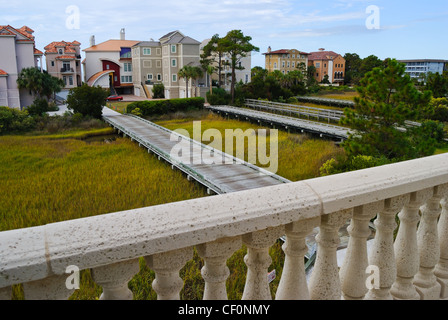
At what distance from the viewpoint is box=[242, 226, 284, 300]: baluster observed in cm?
191

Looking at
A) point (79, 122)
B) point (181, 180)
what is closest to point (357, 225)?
point (181, 180)

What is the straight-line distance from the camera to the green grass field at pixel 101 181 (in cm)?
852

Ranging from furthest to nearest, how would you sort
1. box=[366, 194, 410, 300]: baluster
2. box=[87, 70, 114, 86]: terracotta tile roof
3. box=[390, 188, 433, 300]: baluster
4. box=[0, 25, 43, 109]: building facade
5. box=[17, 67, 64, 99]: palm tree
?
box=[87, 70, 114, 86]: terracotta tile roof, box=[17, 67, 64, 99]: palm tree, box=[0, 25, 43, 109]: building facade, box=[390, 188, 433, 300]: baluster, box=[366, 194, 410, 300]: baluster

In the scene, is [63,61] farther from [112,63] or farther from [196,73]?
[196,73]

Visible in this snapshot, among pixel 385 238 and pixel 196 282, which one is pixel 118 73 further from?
pixel 385 238

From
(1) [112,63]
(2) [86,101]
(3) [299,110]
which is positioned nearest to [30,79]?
(2) [86,101]

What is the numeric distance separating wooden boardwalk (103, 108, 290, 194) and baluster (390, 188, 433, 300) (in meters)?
11.7

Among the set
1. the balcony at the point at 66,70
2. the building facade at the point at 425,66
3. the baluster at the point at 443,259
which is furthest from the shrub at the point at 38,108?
the building facade at the point at 425,66

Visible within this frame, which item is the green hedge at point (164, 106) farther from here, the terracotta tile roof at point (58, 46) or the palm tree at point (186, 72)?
the terracotta tile roof at point (58, 46)

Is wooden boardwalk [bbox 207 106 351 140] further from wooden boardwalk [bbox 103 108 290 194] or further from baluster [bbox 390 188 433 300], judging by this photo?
baluster [bbox 390 188 433 300]

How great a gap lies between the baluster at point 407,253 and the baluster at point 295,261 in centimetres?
86

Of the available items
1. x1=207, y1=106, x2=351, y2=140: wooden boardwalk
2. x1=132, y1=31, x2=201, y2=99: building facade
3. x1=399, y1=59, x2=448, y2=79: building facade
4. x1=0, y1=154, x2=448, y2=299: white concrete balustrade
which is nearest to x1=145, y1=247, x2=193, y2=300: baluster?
x1=0, y1=154, x2=448, y2=299: white concrete balustrade

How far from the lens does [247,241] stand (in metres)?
1.91

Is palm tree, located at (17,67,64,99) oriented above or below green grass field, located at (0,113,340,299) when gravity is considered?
above
